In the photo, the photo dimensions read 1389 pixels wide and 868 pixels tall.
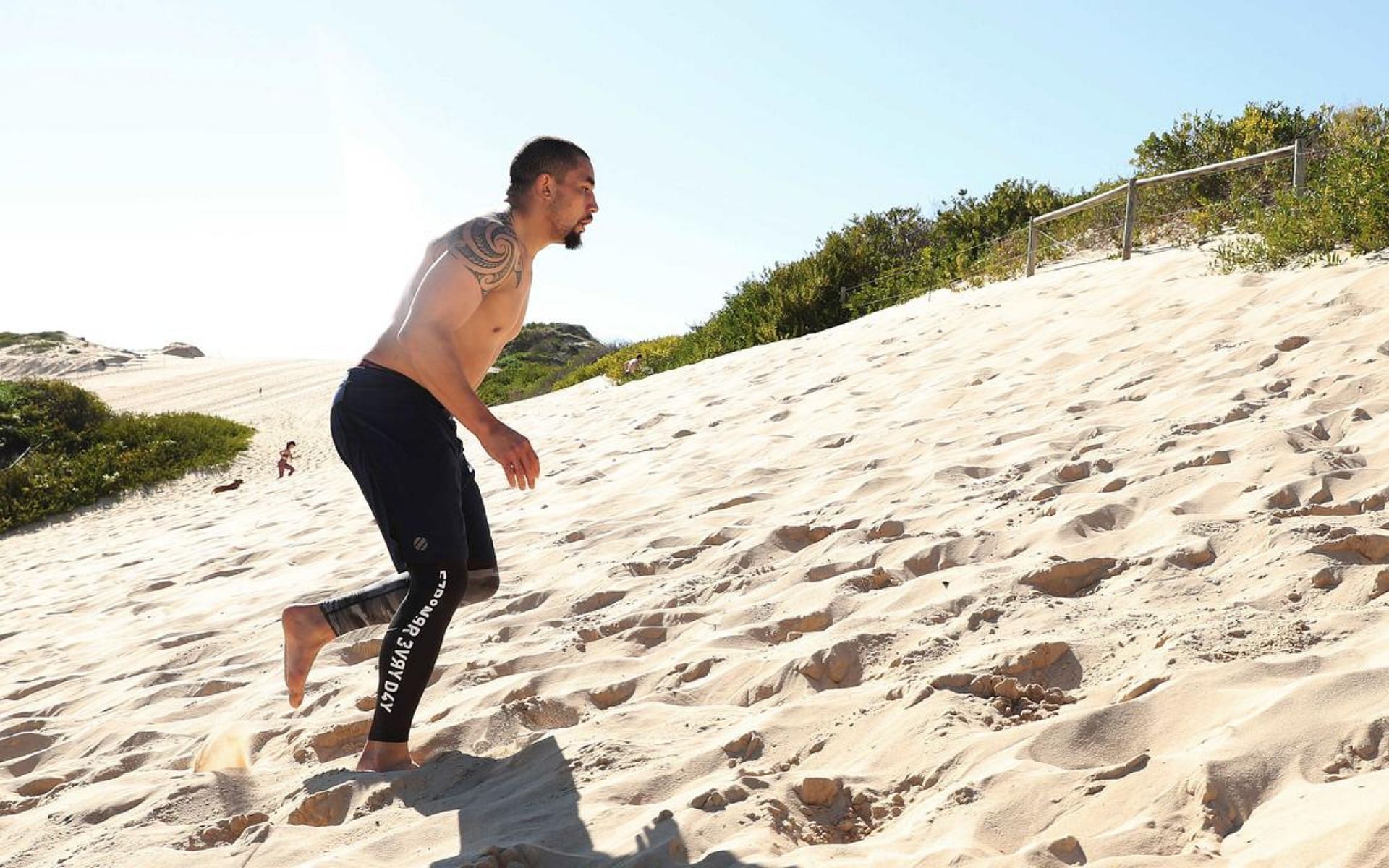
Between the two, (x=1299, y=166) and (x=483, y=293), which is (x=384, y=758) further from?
(x=1299, y=166)

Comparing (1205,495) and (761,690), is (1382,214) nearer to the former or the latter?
(1205,495)

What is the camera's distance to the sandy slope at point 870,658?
2.35 metres

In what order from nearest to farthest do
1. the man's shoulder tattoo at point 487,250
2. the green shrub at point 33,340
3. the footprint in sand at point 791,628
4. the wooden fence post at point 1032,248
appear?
the man's shoulder tattoo at point 487,250 < the footprint in sand at point 791,628 < the wooden fence post at point 1032,248 < the green shrub at point 33,340

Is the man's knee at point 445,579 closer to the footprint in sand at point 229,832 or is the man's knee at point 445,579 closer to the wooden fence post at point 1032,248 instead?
the footprint in sand at point 229,832

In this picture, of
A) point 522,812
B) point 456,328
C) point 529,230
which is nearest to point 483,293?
point 456,328

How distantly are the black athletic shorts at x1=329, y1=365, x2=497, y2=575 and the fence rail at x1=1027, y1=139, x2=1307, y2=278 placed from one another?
29.7 ft

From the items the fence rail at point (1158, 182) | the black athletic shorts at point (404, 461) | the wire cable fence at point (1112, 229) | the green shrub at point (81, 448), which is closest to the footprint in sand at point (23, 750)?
the black athletic shorts at point (404, 461)

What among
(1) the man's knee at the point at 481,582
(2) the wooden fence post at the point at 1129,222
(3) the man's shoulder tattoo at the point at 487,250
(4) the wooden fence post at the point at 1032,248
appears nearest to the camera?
(3) the man's shoulder tattoo at the point at 487,250

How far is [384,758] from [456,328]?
1.20 m

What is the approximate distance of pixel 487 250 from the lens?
321cm

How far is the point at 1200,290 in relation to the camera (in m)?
7.91

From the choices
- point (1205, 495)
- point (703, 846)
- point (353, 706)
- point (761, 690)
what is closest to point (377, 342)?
point (353, 706)

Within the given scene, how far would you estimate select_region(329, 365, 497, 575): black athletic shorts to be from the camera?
121 inches

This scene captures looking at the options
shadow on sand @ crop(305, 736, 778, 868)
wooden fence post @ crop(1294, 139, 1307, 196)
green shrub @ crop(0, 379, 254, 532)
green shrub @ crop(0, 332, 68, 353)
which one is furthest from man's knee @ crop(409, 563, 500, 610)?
green shrub @ crop(0, 332, 68, 353)
